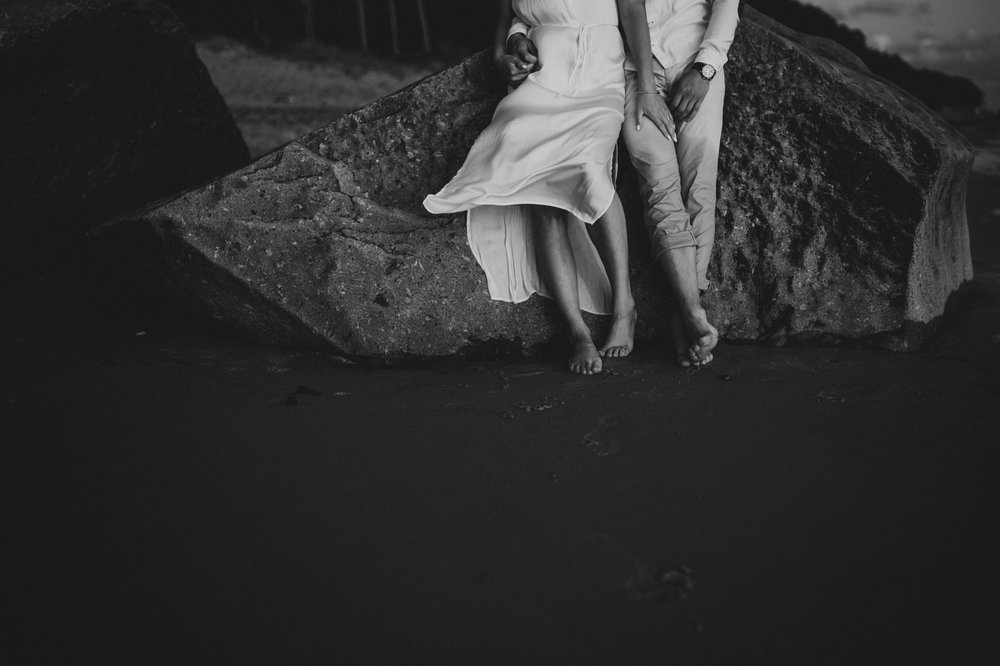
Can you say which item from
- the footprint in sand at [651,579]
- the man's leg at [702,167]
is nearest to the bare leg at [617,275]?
the man's leg at [702,167]

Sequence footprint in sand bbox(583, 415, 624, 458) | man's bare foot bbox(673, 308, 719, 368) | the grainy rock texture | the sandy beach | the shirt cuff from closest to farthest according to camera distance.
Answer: the sandy beach → footprint in sand bbox(583, 415, 624, 458) → man's bare foot bbox(673, 308, 719, 368) → the shirt cuff → the grainy rock texture

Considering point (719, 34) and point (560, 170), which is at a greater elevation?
point (719, 34)

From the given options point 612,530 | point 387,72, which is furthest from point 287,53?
point 612,530

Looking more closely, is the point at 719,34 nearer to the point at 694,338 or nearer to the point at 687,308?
the point at 687,308

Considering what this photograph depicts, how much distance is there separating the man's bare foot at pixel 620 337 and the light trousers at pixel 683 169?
0.92ft

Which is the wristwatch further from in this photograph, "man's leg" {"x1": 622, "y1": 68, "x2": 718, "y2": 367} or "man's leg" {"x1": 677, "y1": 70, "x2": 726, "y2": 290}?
"man's leg" {"x1": 622, "y1": 68, "x2": 718, "y2": 367}

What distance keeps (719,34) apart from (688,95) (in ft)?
0.86

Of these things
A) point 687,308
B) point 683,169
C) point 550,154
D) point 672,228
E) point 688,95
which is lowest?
point 687,308

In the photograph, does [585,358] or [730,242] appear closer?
[585,358]

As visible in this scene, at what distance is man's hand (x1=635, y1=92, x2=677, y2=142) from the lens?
9.92 ft

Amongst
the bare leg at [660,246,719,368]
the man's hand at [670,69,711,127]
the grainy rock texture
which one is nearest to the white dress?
the man's hand at [670,69,711,127]

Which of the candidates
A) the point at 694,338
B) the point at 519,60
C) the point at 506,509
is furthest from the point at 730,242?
the point at 506,509

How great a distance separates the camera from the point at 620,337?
10.1 feet

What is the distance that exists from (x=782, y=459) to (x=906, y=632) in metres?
0.69
